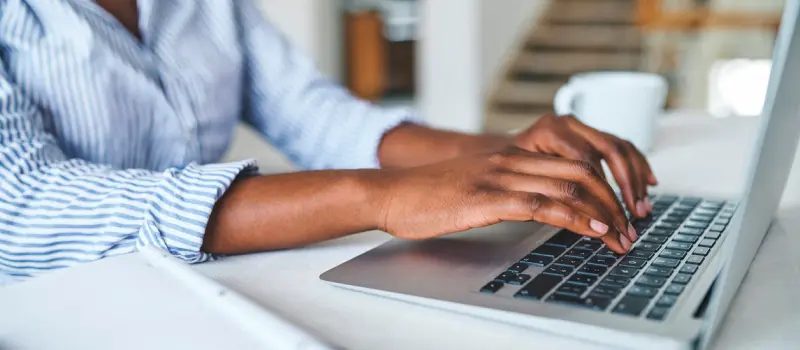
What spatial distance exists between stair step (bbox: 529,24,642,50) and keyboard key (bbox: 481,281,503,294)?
4.20 meters

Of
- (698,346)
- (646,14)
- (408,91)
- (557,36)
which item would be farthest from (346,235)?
(408,91)

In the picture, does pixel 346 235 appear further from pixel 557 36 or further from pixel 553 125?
pixel 557 36

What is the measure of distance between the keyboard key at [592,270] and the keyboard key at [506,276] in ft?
0.15

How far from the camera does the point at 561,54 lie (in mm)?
4512


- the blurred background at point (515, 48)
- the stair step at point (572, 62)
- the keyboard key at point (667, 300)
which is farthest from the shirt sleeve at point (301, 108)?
the stair step at point (572, 62)

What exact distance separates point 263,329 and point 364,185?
20cm

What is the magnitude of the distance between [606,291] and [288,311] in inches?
7.7

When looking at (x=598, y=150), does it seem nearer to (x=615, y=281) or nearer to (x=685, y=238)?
(x=685, y=238)

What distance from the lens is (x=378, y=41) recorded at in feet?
15.6

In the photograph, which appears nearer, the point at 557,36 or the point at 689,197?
the point at 689,197

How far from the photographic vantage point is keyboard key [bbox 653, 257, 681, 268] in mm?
527

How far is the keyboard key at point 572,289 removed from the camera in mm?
475

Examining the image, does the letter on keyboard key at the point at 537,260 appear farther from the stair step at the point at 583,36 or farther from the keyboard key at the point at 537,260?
the stair step at the point at 583,36

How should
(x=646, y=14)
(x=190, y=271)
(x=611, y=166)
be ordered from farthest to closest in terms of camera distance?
(x=646, y=14) → (x=611, y=166) → (x=190, y=271)
